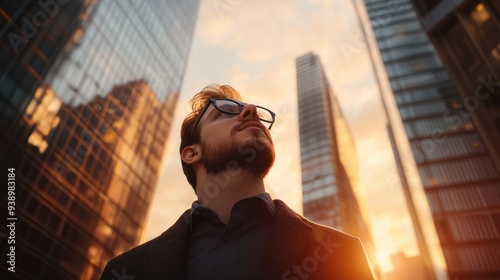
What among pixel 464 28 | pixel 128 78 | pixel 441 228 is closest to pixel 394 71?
pixel 441 228

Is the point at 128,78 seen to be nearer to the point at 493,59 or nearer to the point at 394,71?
the point at 493,59

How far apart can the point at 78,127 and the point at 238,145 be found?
27932 mm

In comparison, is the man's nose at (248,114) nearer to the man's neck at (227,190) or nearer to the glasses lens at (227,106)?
the glasses lens at (227,106)

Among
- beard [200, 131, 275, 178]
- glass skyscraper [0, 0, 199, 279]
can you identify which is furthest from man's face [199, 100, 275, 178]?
glass skyscraper [0, 0, 199, 279]

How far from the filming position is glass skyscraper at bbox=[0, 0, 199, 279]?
64.5ft

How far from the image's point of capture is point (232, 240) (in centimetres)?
173

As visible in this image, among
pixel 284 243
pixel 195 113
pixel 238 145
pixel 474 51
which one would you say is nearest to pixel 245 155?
pixel 238 145

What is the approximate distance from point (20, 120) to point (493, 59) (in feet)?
91.2

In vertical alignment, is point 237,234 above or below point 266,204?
below

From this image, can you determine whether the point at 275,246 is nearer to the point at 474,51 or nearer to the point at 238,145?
the point at 238,145

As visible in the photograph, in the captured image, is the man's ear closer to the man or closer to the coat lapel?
the man

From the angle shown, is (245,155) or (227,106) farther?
(227,106)

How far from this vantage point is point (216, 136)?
2295 millimetres

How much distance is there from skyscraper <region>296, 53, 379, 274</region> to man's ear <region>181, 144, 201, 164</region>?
50326 mm
